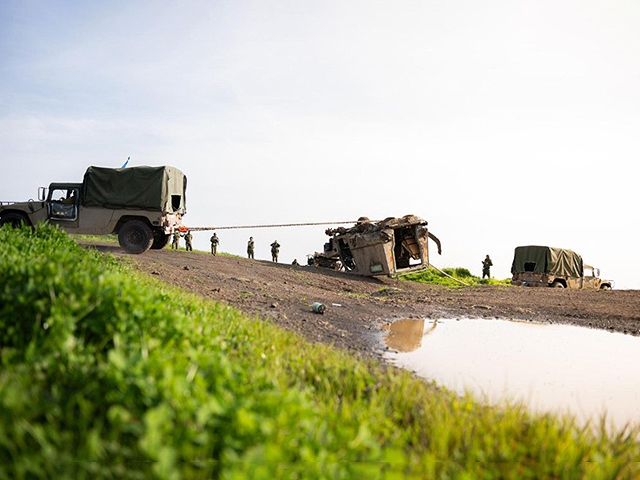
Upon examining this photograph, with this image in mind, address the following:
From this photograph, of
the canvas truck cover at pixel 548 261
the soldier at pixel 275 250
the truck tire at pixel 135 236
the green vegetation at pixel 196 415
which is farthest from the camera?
the soldier at pixel 275 250

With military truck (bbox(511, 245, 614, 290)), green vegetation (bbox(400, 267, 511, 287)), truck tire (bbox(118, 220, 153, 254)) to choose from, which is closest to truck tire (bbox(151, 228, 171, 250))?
truck tire (bbox(118, 220, 153, 254))

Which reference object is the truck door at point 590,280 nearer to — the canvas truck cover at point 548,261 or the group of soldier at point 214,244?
the canvas truck cover at point 548,261

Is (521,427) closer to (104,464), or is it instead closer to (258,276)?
(104,464)

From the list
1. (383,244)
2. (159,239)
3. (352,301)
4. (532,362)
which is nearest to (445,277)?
(383,244)

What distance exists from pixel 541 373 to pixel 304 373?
3.76 m

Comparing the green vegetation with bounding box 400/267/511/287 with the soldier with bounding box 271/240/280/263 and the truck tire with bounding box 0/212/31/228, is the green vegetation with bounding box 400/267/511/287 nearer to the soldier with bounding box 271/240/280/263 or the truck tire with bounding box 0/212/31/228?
the soldier with bounding box 271/240/280/263

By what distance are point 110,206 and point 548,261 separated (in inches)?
742

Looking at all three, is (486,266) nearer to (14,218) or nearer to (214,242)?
(214,242)

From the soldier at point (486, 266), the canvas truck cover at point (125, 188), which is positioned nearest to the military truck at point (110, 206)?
the canvas truck cover at point (125, 188)

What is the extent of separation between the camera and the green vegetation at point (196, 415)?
2430 millimetres

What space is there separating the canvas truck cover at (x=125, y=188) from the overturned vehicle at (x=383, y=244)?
320 inches

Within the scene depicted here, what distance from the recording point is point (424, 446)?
3.78m

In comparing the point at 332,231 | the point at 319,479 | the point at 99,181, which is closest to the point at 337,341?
the point at 319,479

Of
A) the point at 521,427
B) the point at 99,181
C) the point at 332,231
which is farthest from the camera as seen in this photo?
the point at 332,231
